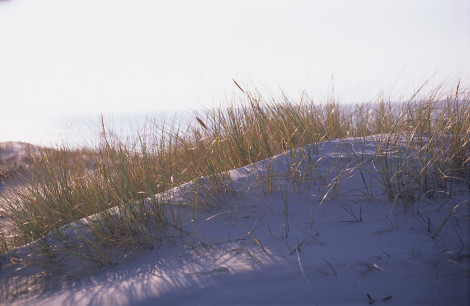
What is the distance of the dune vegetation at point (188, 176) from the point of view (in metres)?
1.85

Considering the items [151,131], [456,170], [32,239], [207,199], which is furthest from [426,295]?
[32,239]

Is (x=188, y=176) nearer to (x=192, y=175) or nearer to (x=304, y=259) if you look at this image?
(x=192, y=175)

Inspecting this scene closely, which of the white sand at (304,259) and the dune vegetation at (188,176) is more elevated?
the dune vegetation at (188,176)

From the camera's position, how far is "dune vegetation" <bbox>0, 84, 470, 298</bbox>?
1848mm

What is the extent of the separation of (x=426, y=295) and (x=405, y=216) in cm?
54

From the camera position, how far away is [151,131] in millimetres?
2543

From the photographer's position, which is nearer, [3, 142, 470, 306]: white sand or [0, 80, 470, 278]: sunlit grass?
[3, 142, 470, 306]: white sand

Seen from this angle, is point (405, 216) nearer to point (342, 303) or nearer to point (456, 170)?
point (456, 170)

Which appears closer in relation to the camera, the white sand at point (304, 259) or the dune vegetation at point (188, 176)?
the white sand at point (304, 259)

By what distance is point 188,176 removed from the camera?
2.17 metres

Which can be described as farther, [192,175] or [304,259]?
[192,175]

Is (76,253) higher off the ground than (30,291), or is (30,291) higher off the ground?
(76,253)

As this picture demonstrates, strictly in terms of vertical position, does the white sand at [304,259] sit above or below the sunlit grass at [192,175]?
below

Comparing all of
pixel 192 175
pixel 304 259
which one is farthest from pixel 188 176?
pixel 304 259
